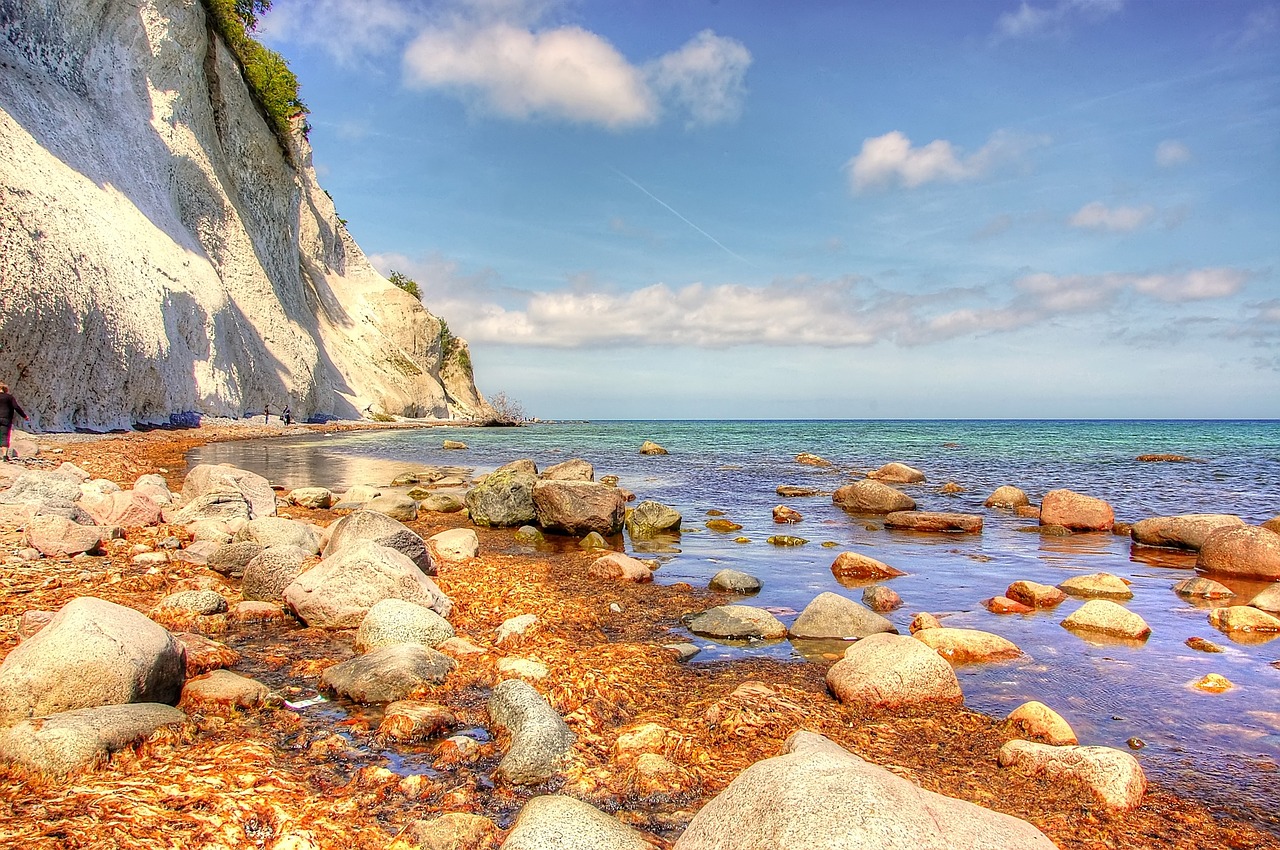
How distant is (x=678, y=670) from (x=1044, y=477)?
24.8m

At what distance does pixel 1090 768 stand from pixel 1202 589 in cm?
722

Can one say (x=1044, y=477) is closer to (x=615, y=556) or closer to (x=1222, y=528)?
(x=1222, y=528)

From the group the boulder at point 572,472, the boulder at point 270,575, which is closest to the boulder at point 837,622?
the boulder at point 270,575

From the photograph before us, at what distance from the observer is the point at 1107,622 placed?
7.87 m

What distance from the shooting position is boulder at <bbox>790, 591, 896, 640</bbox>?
754 centimetres

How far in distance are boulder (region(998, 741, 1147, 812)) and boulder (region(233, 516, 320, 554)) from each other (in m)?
8.03

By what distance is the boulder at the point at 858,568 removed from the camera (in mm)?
10648

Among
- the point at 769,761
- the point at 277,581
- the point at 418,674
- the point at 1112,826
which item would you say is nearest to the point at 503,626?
the point at 418,674

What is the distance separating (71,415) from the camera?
26.3 metres

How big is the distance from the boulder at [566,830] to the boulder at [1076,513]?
15115 mm

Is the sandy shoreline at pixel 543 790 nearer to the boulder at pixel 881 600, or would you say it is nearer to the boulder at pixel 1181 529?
the boulder at pixel 881 600

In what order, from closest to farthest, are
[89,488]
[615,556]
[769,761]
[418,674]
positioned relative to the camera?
[769,761]
[418,674]
[615,556]
[89,488]

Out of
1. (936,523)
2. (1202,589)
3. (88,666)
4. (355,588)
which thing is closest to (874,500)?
(936,523)

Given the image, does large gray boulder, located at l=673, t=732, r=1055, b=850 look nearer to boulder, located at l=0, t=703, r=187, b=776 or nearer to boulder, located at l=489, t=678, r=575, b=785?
boulder, located at l=489, t=678, r=575, b=785
